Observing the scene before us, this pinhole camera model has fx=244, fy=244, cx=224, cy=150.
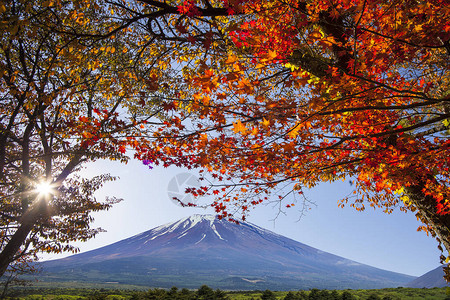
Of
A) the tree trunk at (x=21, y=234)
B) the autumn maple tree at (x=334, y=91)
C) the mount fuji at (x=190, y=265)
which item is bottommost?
the mount fuji at (x=190, y=265)

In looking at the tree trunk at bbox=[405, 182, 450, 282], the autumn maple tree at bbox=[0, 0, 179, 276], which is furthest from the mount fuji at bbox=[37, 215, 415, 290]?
the tree trunk at bbox=[405, 182, 450, 282]

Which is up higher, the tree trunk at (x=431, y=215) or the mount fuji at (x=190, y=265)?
the tree trunk at (x=431, y=215)

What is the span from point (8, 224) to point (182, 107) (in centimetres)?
669

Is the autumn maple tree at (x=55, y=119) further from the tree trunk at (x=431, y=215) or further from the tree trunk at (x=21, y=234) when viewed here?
the tree trunk at (x=431, y=215)

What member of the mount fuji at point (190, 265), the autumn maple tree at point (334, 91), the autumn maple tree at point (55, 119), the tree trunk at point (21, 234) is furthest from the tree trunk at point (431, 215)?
the mount fuji at point (190, 265)

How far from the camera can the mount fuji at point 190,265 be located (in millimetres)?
120875

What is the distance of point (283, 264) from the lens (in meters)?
183

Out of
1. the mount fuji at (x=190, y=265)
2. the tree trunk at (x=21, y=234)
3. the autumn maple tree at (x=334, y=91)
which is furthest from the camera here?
the mount fuji at (x=190, y=265)

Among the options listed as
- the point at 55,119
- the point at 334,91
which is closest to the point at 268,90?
the point at 334,91

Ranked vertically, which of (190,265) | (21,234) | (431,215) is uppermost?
(431,215)

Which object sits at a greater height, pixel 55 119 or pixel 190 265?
pixel 55 119

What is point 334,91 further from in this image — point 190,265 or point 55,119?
point 190,265

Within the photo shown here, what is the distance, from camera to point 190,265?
5960 inches

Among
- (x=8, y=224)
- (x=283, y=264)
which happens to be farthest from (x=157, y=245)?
(x=8, y=224)
